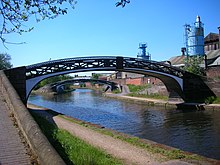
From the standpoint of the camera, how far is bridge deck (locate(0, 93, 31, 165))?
465 centimetres

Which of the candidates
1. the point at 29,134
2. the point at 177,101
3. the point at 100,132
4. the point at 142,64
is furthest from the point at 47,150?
the point at 177,101

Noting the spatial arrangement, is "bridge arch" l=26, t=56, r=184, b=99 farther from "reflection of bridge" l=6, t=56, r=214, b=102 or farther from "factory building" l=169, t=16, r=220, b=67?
"factory building" l=169, t=16, r=220, b=67

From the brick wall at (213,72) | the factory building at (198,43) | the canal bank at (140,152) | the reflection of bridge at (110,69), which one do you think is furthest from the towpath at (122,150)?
the factory building at (198,43)

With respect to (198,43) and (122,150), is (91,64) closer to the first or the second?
(122,150)

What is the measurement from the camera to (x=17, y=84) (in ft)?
64.7

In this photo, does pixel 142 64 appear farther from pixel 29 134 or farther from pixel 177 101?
pixel 29 134

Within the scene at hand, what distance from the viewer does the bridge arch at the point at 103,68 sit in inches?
838

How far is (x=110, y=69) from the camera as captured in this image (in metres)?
25.0

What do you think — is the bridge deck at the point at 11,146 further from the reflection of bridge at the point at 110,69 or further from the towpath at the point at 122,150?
the reflection of bridge at the point at 110,69

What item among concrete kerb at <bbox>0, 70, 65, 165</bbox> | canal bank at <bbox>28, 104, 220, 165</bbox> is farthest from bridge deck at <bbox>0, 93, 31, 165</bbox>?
canal bank at <bbox>28, 104, 220, 165</bbox>

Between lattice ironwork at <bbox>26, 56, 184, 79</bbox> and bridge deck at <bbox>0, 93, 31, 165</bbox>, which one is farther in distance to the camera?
lattice ironwork at <bbox>26, 56, 184, 79</bbox>

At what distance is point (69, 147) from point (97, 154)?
2.73 ft

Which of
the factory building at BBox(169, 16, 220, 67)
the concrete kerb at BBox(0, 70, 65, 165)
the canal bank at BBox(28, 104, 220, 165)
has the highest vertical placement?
the factory building at BBox(169, 16, 220, 67)

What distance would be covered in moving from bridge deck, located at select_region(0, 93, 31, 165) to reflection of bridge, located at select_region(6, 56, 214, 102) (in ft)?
42.3
